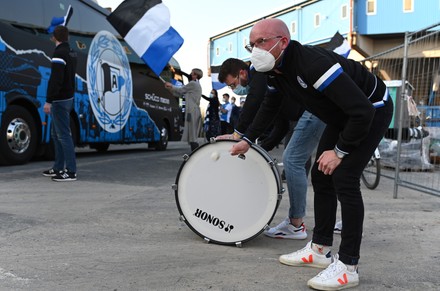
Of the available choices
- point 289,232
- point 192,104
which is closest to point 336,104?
point 289,232

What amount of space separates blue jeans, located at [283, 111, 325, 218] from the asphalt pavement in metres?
0.33

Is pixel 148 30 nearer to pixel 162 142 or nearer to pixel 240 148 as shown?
pixel 240 148

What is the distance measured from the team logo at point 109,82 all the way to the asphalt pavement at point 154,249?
222 inches

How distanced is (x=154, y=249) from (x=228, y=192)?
2.19 ft

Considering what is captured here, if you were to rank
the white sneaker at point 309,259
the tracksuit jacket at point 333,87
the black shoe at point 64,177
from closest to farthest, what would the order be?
the tracksuit jacket at point 333,87 → the white sneaker at point 309,259 → the black shoe at point 64,177

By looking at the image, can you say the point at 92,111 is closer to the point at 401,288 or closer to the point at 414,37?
the point at 414,37

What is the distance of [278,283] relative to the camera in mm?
2471

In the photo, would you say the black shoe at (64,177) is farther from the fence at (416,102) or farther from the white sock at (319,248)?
the fence at (416,102)

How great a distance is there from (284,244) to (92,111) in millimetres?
8084

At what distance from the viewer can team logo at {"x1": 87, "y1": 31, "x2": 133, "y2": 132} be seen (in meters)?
10.4

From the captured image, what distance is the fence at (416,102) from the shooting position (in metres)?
5.44

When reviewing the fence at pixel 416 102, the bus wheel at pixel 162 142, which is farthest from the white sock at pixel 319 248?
the bus wheel at pixel 162 142

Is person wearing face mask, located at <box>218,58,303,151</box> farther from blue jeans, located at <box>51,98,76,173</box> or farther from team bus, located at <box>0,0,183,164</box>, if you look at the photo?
team bus, located at <box>0,0,183,164</box>

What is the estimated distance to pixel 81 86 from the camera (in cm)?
986
